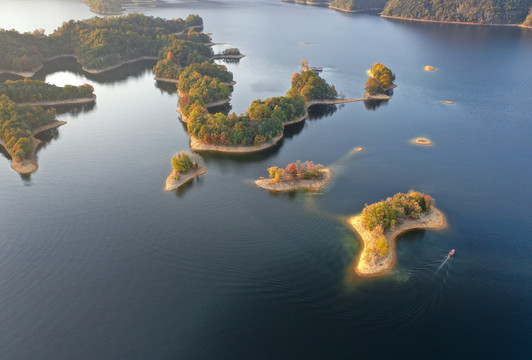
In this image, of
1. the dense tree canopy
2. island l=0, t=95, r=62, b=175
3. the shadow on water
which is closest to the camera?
island l=0, t=95, r=62, b=175

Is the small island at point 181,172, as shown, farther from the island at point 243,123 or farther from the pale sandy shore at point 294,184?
the pale sandy shore at point 294,184

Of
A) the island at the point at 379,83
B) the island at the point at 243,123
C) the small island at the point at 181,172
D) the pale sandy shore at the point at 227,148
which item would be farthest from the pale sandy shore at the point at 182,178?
the island at the point at 379,83

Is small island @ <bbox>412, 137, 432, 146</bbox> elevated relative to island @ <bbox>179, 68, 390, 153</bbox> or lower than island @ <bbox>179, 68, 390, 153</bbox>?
lower

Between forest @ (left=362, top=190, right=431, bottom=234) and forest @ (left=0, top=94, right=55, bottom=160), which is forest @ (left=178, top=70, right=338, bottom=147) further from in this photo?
forest @ (left=0, top=94, right=55, bottom=160)

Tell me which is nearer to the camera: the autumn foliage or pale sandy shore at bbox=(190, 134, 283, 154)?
the autumn foliage

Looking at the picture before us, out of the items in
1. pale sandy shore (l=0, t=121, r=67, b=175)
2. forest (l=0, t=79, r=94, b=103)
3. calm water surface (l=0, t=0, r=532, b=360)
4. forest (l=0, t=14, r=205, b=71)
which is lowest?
calm water surface (l=0, t=0, r=532, b=360)

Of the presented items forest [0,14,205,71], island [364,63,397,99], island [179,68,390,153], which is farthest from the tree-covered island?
island [364,63,397,99]

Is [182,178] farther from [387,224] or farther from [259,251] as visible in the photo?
[387,224]

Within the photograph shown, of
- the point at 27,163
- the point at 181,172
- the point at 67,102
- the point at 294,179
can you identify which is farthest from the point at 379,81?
the point at 27,163
